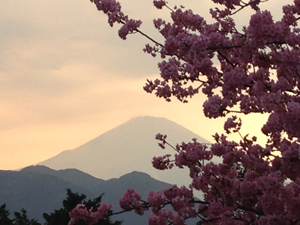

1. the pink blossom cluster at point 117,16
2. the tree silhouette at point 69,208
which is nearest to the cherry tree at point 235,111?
the pink blossom cluster at point 117,16

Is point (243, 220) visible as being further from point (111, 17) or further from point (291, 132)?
point (111, 17)

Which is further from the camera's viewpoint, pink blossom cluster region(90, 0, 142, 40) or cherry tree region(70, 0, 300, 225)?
pink blossom cluster region(90, 0, 142, 40)

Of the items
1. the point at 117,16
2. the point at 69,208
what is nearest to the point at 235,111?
the point at 117,16

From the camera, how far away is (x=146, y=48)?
495 inches

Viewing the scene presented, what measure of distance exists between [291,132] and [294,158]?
0.53 meters

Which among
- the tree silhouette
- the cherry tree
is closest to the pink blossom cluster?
the cherry tree

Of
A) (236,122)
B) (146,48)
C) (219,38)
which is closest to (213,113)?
(219,38)

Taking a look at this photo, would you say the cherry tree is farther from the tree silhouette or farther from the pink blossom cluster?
the tree silhouette

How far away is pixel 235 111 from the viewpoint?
7.48 m

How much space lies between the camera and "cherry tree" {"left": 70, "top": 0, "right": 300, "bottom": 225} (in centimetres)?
569

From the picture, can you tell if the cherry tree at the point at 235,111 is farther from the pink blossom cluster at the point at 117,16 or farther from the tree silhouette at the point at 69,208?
the tree silhouette at the point at 69,208

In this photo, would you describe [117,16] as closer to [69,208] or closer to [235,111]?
[235,111]

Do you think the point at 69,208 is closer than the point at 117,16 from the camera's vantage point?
No

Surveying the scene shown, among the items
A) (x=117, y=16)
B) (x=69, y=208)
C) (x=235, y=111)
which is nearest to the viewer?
(x=235, y=111)
